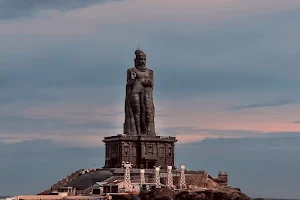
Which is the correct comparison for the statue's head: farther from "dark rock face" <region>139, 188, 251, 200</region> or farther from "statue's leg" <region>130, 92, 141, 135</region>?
"dark rock face" <region>139, 188, 251, 200</region>

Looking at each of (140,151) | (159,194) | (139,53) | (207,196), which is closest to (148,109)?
(140,151)

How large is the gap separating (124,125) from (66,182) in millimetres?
9884

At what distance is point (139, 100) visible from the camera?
→ 97.5m

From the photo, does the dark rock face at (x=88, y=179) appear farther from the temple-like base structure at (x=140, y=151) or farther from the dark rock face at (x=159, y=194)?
the dark rock face at (x=159, y=194)

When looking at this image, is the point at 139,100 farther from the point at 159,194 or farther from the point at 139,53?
the point at 159,194

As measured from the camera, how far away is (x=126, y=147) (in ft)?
309

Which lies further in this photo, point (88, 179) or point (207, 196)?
point (88, 179)

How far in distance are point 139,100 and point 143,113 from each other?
64.3 inches

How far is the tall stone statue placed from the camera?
318 ft

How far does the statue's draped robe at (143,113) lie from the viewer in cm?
9662

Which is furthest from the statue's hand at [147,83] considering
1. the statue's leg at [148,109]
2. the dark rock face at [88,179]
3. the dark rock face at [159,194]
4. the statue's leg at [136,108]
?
the dark rock face at [159,194]

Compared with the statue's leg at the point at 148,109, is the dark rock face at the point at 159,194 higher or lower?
lower

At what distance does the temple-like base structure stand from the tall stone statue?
169cm

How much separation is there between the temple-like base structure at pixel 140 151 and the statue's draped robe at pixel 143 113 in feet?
5.45
